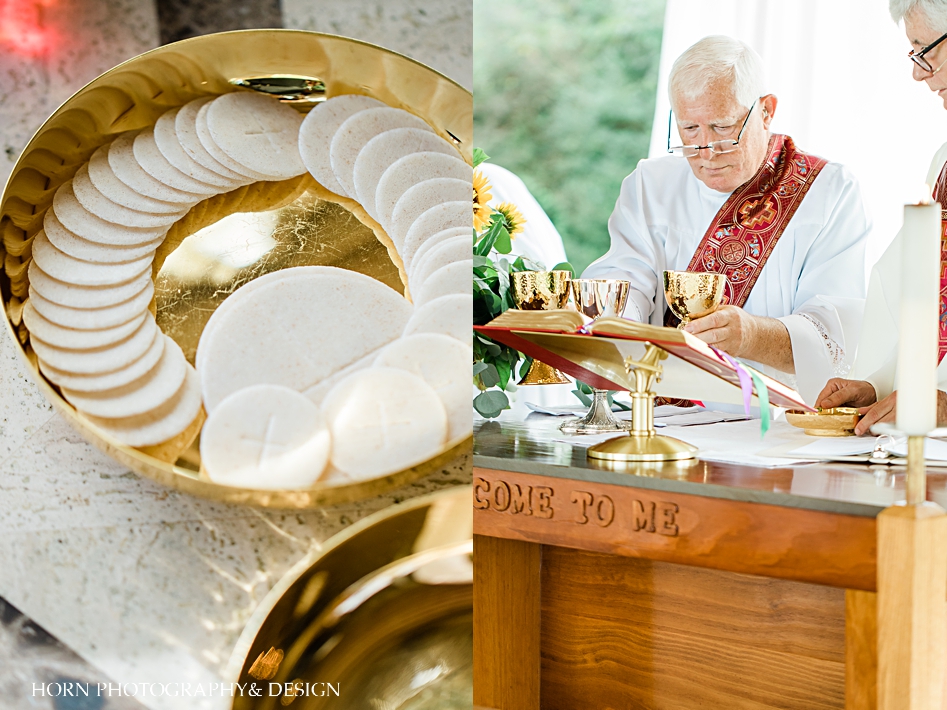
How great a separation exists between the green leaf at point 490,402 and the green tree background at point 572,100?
396 cm

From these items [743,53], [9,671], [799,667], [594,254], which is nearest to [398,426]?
[9,671]

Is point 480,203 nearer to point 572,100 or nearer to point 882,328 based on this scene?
point 882,328

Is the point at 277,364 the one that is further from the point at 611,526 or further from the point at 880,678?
the point at 880,678

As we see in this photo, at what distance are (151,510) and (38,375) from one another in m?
0.16

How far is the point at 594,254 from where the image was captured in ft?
17.7

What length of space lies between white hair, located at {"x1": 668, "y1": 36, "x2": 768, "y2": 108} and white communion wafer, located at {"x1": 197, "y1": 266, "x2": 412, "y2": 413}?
116 cm

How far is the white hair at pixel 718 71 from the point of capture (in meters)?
1.72

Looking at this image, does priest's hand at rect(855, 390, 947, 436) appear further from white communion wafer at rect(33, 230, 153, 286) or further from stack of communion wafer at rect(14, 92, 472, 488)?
white communion wafer at rect(33, 230, 153, 286)

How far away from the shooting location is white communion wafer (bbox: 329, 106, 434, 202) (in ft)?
2.61

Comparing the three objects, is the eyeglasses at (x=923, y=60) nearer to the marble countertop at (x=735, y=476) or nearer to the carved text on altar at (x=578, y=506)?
the marble countertop at (x=735, y=476)

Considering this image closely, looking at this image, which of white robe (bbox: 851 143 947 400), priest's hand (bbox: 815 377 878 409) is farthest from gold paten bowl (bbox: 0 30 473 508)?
white robe (bbox: 851 143 947 400)

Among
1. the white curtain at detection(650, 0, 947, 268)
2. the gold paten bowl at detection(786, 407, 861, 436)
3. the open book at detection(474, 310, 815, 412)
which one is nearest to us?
the open book at detection(474, 310, 815, 412)

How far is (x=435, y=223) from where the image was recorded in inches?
31.1

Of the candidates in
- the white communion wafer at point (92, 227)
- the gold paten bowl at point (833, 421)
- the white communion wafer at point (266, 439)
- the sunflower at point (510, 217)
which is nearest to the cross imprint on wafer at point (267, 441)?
the white communion wafer at point (266, 439)
